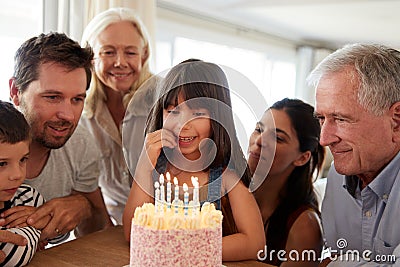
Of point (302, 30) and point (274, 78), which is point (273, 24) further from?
point (274, 78)

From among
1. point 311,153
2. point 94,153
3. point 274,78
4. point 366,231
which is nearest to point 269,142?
point 311,153

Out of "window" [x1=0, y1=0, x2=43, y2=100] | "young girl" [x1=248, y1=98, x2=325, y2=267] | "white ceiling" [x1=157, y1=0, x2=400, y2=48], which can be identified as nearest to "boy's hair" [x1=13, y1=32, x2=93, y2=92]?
"young girl" [x1=248, y1=98, x2=325, y2=267]

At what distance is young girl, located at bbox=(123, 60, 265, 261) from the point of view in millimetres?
1211

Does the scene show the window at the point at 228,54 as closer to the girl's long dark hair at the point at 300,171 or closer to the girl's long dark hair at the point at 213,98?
the girl's long dark hair at the point at 300,171

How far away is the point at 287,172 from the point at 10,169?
0.89 metres

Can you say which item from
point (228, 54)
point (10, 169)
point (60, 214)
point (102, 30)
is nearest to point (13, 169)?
point (10, 169)

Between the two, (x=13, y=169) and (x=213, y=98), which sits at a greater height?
(x=213, y=98)

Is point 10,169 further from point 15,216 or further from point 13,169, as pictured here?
point 15,216

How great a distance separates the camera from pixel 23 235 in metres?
1.12

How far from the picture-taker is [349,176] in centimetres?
Answer: 133

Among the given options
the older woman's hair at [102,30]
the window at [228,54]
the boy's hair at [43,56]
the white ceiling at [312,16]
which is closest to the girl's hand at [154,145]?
the boy's hair at [43,56]

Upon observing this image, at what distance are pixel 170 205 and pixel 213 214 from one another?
0.10 m

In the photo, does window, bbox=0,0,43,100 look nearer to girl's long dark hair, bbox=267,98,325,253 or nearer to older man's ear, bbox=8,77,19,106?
older man's ear, bbox=8,77,19,106

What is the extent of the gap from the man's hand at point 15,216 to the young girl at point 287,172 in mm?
704
